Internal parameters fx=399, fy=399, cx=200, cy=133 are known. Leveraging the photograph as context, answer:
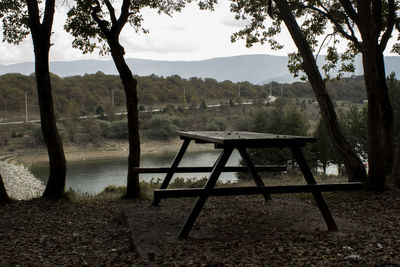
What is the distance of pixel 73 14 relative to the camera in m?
8.34

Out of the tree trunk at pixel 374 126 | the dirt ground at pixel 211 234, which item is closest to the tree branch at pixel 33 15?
the dirt ground at pixel 211 234

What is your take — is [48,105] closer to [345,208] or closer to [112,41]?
[112,41]

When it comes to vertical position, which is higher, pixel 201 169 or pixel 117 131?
pixel 201 169

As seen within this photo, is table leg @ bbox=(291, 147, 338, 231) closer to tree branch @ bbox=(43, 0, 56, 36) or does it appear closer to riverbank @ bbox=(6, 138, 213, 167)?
tree branch @ bbox=(43, 0, 56, 36)

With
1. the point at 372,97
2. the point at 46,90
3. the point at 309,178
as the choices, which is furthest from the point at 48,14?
the point at 372,97

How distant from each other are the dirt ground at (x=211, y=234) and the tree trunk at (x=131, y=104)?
1.01 meters

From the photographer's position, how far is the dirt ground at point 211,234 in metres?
3.62

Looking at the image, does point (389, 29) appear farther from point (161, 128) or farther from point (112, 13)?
point (161, 128)

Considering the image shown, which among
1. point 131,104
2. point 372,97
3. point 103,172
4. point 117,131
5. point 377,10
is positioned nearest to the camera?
point 372,97

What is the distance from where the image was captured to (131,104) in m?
7.85

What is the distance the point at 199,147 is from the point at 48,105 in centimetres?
3822

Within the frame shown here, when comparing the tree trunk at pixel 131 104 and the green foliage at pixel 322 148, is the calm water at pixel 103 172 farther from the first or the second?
the tree trunk at pixel 131 104

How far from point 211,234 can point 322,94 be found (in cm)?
400

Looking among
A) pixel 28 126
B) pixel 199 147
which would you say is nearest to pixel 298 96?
pixel 199 147
